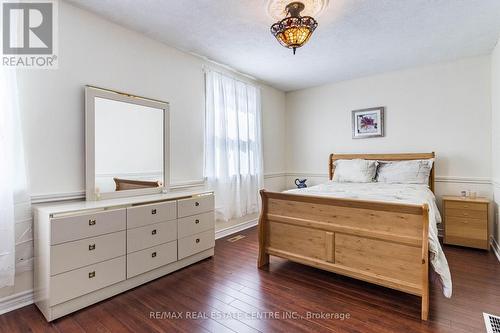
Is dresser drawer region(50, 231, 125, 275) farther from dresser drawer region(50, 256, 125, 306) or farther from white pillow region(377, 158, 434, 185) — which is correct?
white pillow region(377, 158, 434, 185)

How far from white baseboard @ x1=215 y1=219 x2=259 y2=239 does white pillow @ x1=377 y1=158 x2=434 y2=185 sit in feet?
6.95

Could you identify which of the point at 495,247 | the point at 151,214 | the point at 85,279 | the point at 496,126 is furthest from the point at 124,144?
the point at 495,247

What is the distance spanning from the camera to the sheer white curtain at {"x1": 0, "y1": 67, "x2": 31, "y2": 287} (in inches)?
72.0

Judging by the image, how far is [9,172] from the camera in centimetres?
187

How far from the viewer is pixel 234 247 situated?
11.1 ft

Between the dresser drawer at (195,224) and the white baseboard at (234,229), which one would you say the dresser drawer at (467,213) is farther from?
the dresser drawer at (195,224)

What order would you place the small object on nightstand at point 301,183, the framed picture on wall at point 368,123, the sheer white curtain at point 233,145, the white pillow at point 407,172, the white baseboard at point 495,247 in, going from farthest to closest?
the small object on nightstand at point 301,183 → the framed picture on wall at point 368,123 → the sheer white curtain at point 233,145 → the white pillow at point 407,172 → the white baseboard at point 495,247

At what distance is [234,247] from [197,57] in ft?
8.46

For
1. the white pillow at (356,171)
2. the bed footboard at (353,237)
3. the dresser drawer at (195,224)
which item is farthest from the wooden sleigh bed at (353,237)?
the white pillow at (356,171)

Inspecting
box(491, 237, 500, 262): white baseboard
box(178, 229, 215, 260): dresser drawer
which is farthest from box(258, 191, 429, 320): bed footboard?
box(491, 237, 500, 262): white baseboard

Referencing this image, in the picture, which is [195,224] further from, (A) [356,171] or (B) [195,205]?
(A) [356,171]

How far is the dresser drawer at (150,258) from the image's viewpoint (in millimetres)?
2270

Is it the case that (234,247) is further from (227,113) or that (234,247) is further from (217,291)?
(227,113)

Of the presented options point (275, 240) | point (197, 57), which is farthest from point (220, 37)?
point (275, 240)
